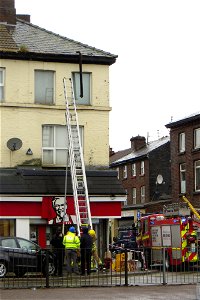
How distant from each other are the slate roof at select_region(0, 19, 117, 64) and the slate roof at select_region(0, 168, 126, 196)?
5326 millimetres

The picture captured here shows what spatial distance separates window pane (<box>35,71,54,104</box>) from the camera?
109 feet

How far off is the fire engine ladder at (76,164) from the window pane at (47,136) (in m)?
1.16

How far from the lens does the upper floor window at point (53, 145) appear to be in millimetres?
33219

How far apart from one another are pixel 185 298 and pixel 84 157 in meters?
16.6

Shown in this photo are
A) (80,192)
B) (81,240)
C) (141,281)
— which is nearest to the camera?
(141,281)

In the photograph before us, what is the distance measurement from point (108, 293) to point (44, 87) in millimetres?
16237

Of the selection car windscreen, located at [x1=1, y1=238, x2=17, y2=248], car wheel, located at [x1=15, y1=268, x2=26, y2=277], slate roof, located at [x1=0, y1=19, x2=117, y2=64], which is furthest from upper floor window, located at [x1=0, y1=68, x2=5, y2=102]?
car wheel, located at [x1=15, y1=268, x2=26, y2=277]

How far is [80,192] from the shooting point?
30766 mm

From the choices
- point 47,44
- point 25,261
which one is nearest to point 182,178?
point 47,44

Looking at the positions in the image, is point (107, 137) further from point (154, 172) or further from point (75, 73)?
point (154, 172)

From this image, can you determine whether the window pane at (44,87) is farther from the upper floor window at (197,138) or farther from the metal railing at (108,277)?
the upper floor window at (197,138)

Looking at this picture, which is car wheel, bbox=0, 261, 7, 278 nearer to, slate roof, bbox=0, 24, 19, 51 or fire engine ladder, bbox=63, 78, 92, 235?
fire engine ladder, bbox=63, 78, 92, 235

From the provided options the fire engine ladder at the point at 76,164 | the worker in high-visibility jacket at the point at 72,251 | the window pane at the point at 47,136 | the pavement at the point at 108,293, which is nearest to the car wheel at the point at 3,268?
the worker in high-visibility jacket at the point at 72,251

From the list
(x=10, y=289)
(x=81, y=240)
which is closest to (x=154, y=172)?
(x=81, y=240)
